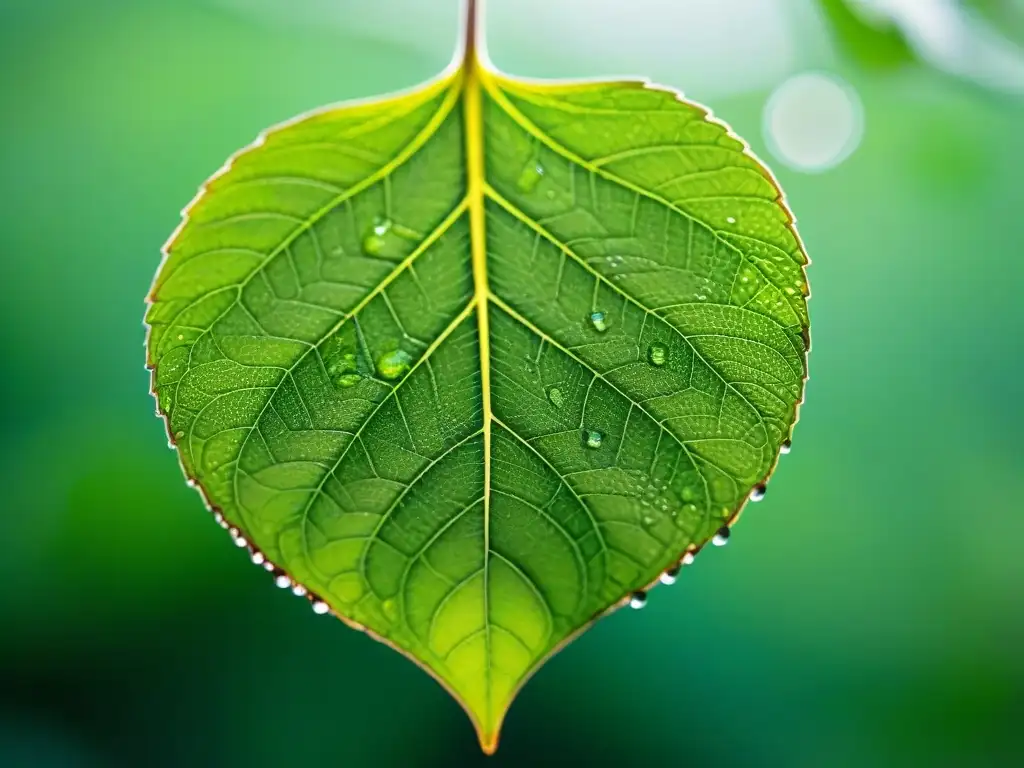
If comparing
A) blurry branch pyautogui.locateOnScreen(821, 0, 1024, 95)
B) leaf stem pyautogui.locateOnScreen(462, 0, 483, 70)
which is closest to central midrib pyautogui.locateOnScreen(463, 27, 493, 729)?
leaf stem pyautogui.locateOnScreen(462, 0, 483, 70)

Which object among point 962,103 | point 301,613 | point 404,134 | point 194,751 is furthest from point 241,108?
point 404,134

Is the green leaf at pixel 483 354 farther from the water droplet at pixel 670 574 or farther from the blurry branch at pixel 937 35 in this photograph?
the blurry branch at pixel 937 35

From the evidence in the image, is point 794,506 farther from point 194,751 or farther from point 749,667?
point 194,751

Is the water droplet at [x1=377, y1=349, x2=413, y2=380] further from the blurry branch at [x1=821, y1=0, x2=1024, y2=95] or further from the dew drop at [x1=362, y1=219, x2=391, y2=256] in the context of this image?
the blurry branch at [x1=821, y1=0, x2=1024, y2=95]

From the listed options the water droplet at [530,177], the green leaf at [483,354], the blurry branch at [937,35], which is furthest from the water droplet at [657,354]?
the blurry branch at [937,35]

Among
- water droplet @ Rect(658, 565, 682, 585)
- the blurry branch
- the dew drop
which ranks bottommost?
water droplet @ Rect(658, 565, 682, 585)

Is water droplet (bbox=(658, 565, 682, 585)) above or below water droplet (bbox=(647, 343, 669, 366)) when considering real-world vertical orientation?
below
